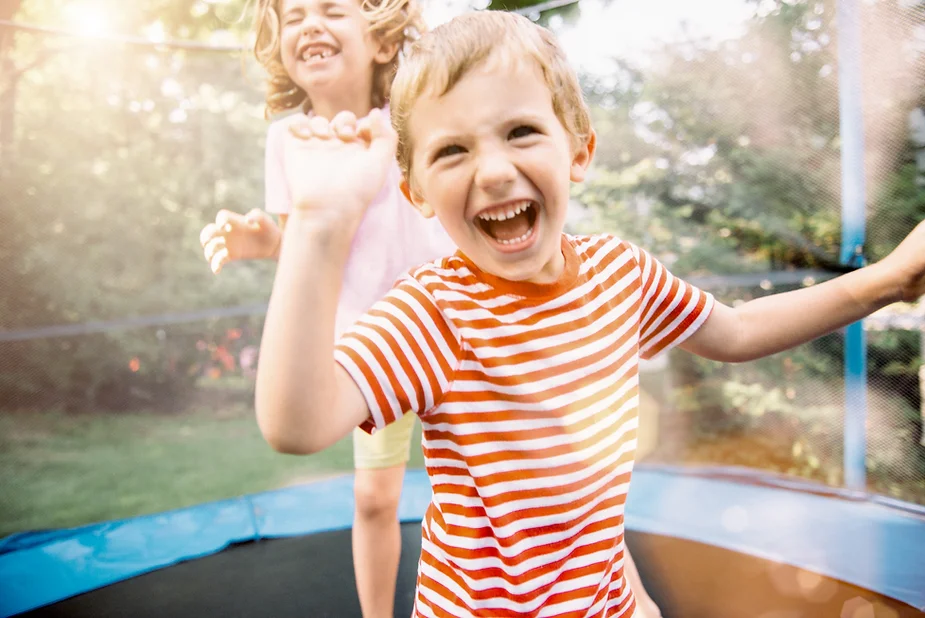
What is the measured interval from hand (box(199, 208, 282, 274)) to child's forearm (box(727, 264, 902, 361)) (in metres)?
0.59

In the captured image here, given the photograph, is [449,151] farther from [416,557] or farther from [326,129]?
[416,557]

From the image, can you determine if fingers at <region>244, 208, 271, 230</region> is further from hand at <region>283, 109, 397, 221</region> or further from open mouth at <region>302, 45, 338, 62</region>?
hand at <region>283, 109, 397, 221</region>

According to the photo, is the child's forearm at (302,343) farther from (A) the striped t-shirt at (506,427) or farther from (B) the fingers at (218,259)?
(B) the fingers at (218,259)

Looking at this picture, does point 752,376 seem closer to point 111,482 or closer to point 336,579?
point 336,579

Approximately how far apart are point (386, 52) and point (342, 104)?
124 millimetres

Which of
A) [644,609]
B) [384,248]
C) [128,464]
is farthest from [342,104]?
[128,464]

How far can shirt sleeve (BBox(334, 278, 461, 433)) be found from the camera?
52cm

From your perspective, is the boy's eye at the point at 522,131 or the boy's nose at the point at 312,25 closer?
the boy's eye at the point at 522,131

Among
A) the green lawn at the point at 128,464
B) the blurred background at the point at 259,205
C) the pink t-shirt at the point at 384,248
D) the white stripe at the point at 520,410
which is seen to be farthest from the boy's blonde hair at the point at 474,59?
the green lawn at the point at 128,464

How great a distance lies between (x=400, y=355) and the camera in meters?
0.54

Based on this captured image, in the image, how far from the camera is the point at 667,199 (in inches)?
101

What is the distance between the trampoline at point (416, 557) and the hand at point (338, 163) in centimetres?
109

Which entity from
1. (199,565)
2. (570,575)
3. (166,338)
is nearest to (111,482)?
(166,338)

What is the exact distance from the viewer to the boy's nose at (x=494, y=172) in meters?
0.56
